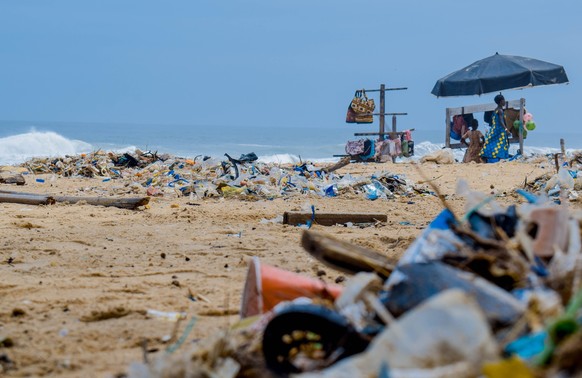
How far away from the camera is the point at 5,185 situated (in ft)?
41.2

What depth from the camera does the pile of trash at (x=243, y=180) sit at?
33.3 feet

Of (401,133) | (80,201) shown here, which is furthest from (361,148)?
(80,201)

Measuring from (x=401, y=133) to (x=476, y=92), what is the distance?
14.8 feet

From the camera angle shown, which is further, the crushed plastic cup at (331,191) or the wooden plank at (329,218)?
the crushed plastic cup at (331,191)

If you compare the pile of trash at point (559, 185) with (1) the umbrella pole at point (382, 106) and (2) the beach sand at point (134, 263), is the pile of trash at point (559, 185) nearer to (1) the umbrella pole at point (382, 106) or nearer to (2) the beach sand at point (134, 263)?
(2) the beach sand at point (134, 263)

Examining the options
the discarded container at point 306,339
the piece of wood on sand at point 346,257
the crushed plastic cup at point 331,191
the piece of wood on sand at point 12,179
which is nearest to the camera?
the discarded container at point 306,339

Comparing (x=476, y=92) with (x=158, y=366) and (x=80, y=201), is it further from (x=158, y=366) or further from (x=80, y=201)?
(x=158, y=366)

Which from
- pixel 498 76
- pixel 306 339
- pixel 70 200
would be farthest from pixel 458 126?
pixel 306 339

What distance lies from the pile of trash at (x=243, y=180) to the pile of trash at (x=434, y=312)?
715 centimetres

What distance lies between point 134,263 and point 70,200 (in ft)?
13.8

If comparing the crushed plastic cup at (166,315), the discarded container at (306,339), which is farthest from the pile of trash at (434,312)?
the crushed plastic cup at (166,315)

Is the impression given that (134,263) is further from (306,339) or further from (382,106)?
(382,106)

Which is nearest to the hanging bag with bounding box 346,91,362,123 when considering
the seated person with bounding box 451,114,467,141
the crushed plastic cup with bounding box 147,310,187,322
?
the seated person with bounding box 451,114,467,141

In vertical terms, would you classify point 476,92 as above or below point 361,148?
above
